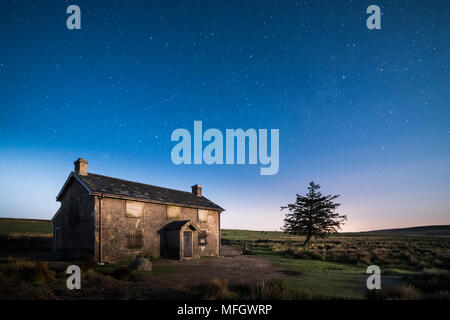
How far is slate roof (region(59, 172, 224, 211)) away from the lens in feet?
64.1

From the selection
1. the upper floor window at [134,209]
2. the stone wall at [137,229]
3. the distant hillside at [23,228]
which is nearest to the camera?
the stone wall at [137,229]

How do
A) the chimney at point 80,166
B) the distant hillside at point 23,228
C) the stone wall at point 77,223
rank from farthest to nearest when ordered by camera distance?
the distant hillside at point 23,228 < the chimney at point 80,166 < the stone wall at point 77,223

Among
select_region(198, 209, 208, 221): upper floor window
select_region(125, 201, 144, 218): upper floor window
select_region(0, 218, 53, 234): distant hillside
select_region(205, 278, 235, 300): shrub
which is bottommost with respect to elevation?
select_region(0, 218, 53, 234): distant hillside

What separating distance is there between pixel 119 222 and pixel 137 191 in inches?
143

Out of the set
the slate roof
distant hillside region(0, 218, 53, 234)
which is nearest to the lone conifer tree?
the slate roof

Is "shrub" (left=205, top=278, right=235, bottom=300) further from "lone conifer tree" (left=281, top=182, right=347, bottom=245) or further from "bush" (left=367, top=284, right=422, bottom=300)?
"lone conifer tree" (left=281, top=182, right=347, bottom=245)

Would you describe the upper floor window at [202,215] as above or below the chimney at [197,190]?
below

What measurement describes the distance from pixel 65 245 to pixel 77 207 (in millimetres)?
3390

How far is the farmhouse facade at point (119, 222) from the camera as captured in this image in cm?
1833

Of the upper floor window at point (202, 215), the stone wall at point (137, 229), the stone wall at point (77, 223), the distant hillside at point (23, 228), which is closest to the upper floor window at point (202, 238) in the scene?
the stone wall at point (137, 229)

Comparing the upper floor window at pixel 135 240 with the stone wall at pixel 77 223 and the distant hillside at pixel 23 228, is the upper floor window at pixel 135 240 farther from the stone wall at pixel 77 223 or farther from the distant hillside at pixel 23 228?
the distant hillside at pixel 23 228

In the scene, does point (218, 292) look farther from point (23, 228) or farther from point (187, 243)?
point (23, 228)
